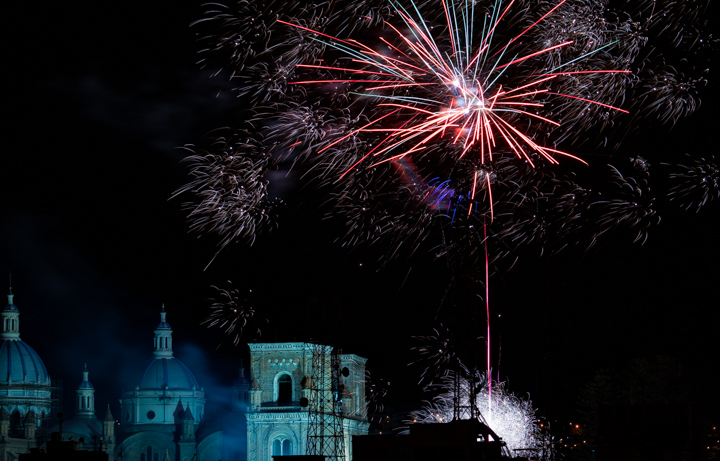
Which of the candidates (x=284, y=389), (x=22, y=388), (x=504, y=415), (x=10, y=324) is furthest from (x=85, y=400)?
(x=504, y=415)

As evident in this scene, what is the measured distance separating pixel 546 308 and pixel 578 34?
757 inches

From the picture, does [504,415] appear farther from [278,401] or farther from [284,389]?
[284,389]

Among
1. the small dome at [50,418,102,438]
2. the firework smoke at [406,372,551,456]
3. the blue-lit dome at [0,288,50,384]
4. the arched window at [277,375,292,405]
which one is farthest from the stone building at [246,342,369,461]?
the blue-lit dome at [0,288,50,384]

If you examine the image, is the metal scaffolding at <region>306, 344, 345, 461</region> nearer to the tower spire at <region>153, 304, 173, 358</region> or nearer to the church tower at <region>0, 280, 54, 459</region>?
the tower spire at <region>153, 304, 173, 358</region>

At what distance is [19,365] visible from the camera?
151m

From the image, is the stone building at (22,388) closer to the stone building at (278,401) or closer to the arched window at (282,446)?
→ the stone building at (278,401)

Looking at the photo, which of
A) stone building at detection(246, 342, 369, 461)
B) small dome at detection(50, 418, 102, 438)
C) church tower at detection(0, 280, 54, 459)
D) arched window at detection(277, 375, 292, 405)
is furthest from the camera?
church tower at detection(0, 280, 54, 459)

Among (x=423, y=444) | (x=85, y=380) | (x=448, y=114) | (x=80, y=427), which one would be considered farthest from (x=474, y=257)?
(x=85, y=380)

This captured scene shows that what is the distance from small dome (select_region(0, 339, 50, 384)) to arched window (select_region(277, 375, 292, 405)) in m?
74.5

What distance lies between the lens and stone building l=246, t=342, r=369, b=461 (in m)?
86.8

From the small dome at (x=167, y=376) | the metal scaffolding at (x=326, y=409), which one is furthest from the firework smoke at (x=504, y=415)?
the small dome at (x=167, y=376)

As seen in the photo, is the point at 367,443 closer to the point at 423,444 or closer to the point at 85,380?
the point at 423,444

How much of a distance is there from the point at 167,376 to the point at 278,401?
60235mm

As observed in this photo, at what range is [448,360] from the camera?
33344 mm
